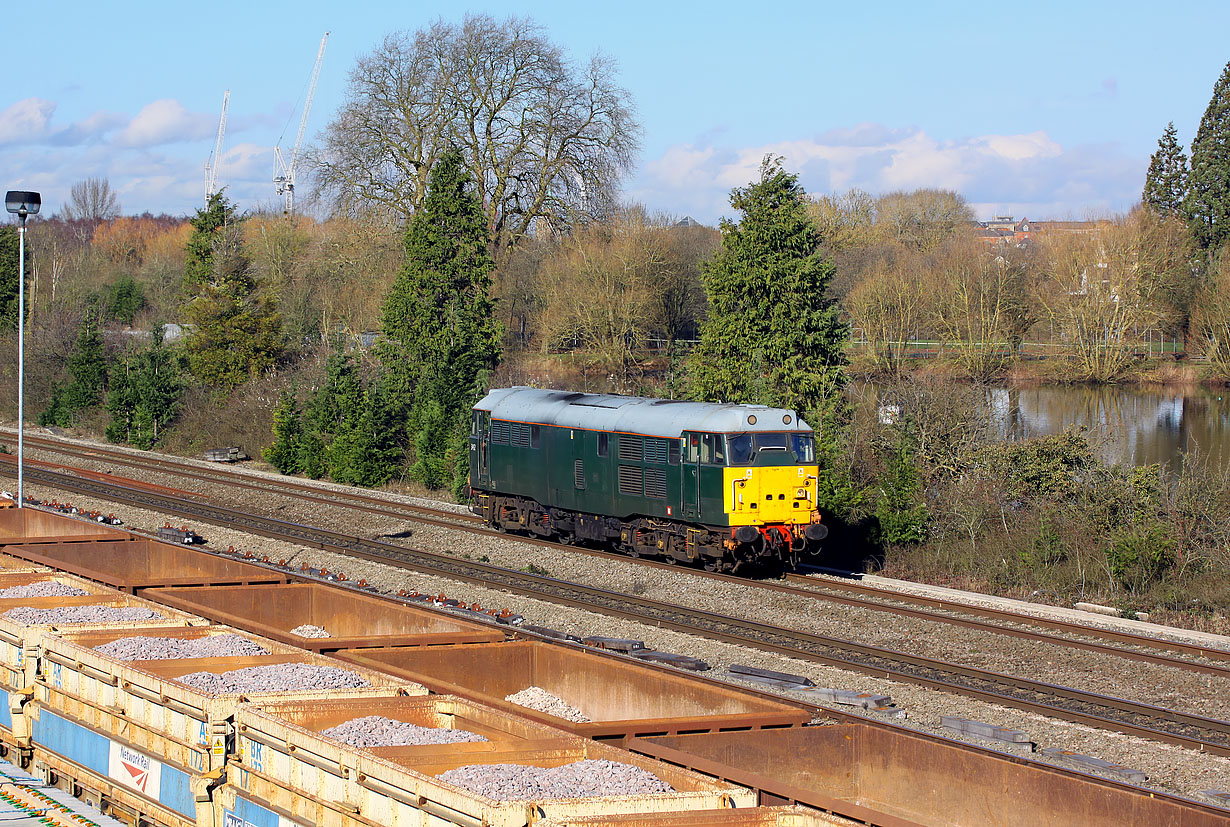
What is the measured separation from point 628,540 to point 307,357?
91.1ft

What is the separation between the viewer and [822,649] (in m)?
16.0

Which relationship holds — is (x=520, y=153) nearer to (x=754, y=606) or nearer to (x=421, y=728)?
(x=754, y=606)

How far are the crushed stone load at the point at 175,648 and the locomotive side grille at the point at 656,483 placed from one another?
1166 centimetres

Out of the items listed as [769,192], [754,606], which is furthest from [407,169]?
[754,606]

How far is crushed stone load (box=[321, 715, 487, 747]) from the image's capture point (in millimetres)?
7523

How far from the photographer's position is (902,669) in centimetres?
1505

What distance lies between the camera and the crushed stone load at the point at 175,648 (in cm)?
945

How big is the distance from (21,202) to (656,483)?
14.1 metres

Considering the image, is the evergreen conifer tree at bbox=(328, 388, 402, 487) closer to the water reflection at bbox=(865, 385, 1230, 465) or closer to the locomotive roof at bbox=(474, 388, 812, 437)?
the locomotive roof at bbox=(474, 388, 812, 437)

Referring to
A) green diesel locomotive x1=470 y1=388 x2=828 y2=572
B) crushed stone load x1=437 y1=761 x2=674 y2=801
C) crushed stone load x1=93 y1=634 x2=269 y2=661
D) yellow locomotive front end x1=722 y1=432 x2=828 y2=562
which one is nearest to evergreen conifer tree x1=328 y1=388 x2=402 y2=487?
green diesel locomotive x1=470 y1=388 x2=828 y2=572

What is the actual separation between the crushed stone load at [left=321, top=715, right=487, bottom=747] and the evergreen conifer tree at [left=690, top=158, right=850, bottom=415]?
881 inches

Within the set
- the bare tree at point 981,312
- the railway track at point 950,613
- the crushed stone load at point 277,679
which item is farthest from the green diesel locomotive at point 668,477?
the bare tree at point 981,312

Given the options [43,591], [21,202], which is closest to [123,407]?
[21,202]

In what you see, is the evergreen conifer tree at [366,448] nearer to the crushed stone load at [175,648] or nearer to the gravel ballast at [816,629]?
the gravel ballast at [816,629]
